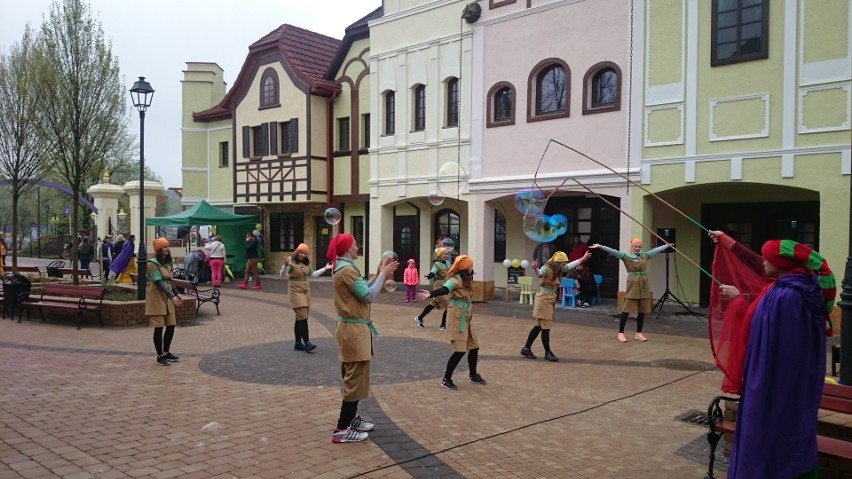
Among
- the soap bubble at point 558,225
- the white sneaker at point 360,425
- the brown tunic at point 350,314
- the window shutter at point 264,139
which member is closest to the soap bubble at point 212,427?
the white sneaker at point 360,425

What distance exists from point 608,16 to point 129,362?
42.3 ft

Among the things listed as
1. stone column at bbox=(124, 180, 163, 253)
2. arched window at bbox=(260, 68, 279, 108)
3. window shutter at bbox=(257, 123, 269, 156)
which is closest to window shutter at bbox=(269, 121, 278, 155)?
window shutter at bbox=(257, 123, 269, 156)

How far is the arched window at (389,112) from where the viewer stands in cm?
2088

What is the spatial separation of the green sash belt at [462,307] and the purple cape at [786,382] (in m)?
4.25

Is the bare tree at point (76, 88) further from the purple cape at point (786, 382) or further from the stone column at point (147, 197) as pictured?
the purple cape at point (786, 382)

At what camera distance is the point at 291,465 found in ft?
17.4

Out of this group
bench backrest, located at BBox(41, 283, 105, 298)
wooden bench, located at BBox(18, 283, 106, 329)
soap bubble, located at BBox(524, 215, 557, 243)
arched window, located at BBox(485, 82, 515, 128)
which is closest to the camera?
soap bubble, located at BBox(524, 215, 557, 243)

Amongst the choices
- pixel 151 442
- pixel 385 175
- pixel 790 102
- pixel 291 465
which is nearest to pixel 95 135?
pixel 385 175

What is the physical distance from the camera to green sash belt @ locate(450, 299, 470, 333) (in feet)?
26.0

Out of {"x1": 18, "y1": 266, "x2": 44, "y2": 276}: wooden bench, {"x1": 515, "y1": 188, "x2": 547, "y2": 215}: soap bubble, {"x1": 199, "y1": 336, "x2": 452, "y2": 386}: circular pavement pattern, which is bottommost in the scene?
{"x1": 199, "y1": 336, "x2": 452, "y2": 386}: circular pavement pattern

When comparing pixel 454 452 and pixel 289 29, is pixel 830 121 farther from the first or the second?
pixel 289 29

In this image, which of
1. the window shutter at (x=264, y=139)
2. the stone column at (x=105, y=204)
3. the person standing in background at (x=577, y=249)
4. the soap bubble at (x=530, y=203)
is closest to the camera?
the soap bubble at (x=530, y=203)

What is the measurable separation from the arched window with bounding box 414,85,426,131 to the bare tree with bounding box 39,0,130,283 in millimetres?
8532

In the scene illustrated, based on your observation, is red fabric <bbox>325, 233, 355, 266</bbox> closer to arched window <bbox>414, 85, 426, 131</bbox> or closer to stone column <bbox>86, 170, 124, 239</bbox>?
Result: arched window <bbox>414, 85, 426, 131</bbox>
